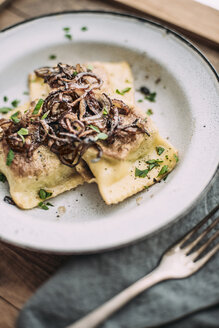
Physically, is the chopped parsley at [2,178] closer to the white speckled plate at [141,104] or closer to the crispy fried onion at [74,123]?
the white speckled plate at [141,104]

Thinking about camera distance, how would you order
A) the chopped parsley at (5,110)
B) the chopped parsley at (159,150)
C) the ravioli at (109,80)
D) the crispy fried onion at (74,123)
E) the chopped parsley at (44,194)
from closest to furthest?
the crispy fried onion at (74,123)
the chopped parsley at (44,194)
the chopped parsley at (159,150)
the ravioli at (109,80)
the chopped parsley at (5,110)

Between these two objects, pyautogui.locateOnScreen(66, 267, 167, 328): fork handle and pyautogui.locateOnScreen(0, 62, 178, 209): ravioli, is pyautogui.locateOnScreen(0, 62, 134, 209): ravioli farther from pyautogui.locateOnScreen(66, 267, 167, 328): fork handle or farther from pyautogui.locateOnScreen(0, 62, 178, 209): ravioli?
pyautogui.locateOnScreen(66, 267, 167, 328): fork handle

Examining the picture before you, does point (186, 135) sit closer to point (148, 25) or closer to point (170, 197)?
point (170, 197)

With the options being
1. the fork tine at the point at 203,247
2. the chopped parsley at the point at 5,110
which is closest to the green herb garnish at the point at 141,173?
the fork tine at the point at 203,247

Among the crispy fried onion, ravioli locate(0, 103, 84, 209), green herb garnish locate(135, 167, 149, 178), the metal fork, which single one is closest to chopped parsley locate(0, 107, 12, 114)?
the crispy fried onion

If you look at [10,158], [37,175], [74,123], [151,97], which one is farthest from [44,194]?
[151,97]

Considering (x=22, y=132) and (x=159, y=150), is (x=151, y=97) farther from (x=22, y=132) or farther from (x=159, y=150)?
(x=22, y=132)
